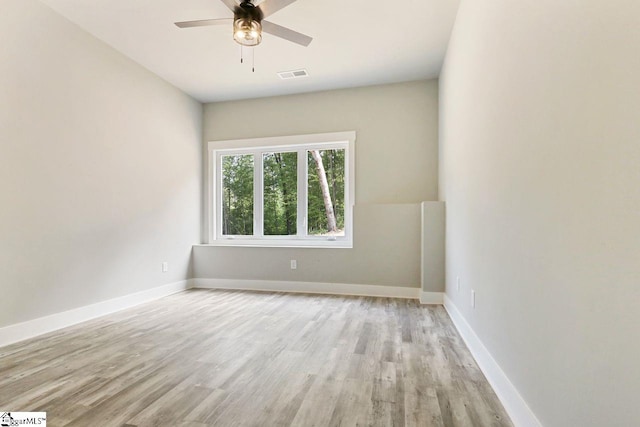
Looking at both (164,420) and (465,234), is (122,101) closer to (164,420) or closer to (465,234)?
(164,420)

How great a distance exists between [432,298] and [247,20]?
338cm

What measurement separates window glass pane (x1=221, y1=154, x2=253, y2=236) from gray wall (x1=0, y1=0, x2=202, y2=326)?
0.86 meters

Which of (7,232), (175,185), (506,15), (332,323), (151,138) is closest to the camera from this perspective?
(506,15)

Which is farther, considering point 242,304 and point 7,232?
point 242,304

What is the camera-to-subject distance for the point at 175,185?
4.49 meters

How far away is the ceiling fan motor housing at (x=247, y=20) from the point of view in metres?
2.44

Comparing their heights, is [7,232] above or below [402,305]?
above

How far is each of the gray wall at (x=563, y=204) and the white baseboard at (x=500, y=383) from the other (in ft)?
0.19

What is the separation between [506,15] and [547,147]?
914 millimetres

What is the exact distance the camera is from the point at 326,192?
4.73 m

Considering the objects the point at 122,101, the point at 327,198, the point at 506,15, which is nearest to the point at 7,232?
the point at 122,101

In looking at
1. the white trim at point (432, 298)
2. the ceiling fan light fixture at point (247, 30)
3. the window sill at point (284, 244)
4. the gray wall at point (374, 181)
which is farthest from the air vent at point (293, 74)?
the white trim at point (432, 298)

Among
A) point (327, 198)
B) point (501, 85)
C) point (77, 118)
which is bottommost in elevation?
point (327, 198)

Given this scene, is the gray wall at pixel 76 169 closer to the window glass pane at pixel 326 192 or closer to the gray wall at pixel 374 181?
the gray wall at pixel 374 181
